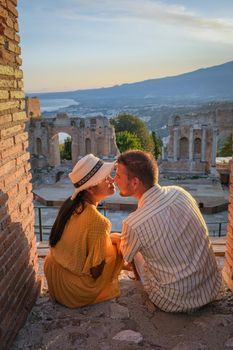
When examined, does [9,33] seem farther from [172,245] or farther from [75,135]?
[75,135]

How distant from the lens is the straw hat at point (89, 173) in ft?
12.5

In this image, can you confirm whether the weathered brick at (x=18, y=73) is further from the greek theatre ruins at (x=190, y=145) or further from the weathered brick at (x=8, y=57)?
the greek theatre ruins at (x=190, y=145)

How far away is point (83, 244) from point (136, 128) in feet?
146

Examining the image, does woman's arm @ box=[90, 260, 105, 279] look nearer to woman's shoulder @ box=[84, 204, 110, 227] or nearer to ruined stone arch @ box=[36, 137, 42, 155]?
woman's shoulder @ box=[84, 204, 110, 227]

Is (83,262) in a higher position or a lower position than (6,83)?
lower

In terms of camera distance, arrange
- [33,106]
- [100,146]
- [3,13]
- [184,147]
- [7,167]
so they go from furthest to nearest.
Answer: [33,106] → [100,146] → [184,147] → [7,167] → [3,13]

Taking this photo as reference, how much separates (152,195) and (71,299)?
5.38ft

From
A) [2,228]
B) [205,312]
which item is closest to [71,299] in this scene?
[2,228]

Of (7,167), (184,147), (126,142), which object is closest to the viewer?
(7,167)

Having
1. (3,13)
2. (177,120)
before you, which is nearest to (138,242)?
(3,13)

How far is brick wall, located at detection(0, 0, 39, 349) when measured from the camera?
11.0 feet

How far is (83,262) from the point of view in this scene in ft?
12.7

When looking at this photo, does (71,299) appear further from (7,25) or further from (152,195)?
(7,25)

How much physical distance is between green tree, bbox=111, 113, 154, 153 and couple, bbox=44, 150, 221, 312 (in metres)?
42.9
